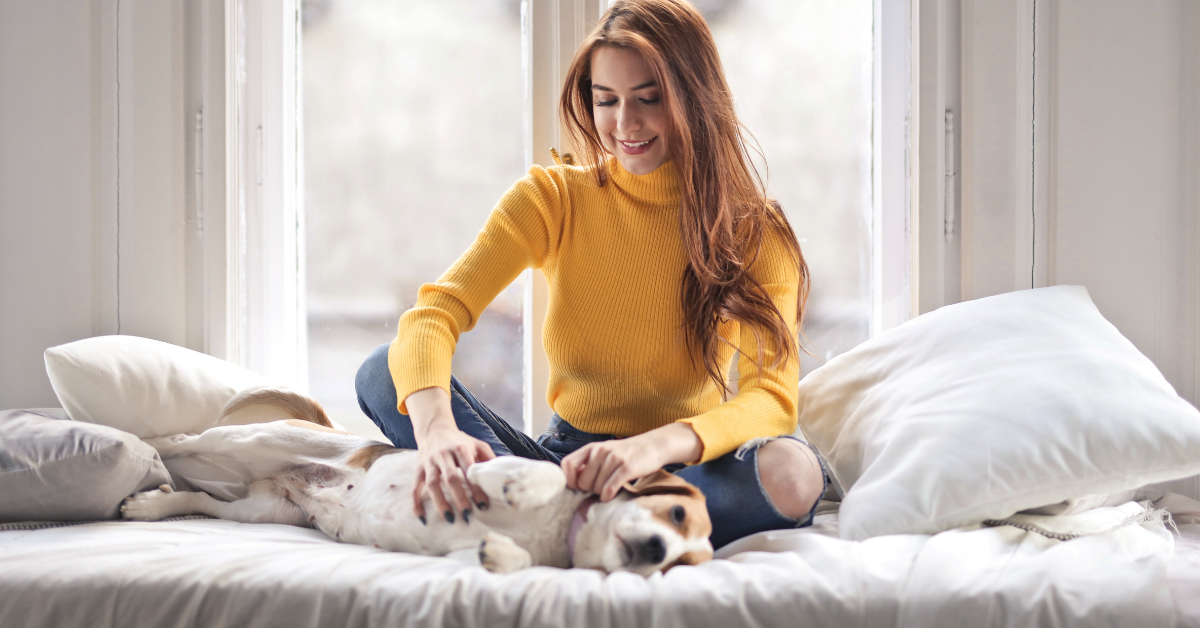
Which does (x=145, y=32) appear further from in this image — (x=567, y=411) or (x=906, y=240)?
(x=906, y=240)

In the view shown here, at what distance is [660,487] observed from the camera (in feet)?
2.81

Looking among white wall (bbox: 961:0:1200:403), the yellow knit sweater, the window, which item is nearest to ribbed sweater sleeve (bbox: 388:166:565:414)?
the yellow knit sweater

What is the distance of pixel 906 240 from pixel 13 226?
7.17 ft

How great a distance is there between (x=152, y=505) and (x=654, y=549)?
78 centimetres

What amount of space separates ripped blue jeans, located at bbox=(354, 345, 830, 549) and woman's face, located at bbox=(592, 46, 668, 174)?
50cm

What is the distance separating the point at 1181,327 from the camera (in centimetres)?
142

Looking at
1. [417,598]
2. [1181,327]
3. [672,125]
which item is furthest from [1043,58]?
[417,598]

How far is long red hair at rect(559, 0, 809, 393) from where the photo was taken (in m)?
1.10

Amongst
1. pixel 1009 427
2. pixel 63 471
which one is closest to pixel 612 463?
pixel 1009 427

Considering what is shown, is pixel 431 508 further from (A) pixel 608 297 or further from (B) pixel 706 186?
(B) pixel 706 186

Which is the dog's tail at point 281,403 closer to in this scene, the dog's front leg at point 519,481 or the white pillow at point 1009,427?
the dog's front leg at point 519,481

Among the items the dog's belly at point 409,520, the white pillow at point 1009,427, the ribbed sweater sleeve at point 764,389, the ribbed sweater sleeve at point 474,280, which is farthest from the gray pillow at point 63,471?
the white pillow at point 1009,427

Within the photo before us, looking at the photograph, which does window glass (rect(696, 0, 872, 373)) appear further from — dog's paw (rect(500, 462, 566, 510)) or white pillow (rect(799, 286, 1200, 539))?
Result: dog's paw (rect(500, 462, 566, 510))

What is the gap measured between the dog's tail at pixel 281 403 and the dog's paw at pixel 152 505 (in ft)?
0.64
